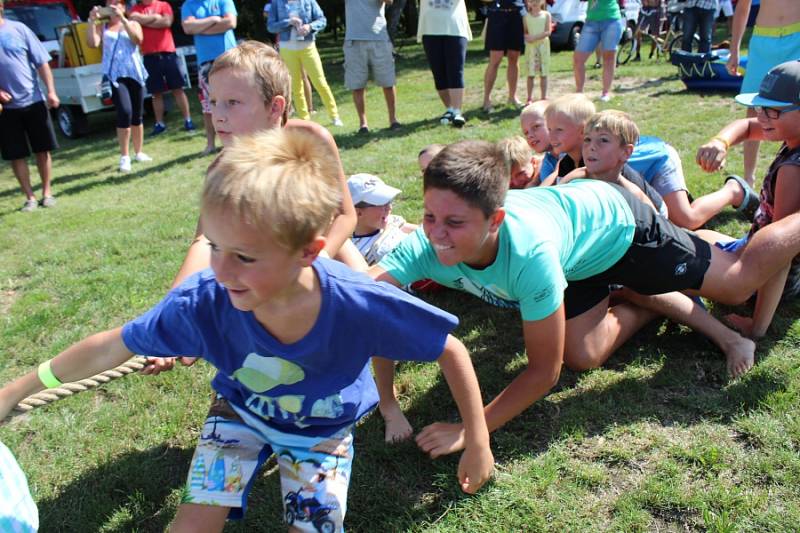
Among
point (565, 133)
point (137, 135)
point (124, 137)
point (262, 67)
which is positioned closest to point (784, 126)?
point (565, 133)

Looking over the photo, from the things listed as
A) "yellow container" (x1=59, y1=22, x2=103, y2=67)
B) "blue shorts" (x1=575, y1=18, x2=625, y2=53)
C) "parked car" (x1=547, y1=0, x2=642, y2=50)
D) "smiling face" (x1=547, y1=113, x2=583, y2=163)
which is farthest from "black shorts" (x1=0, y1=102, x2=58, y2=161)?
"parked car" (x1=547, y1=0, x2=642, y2=50)

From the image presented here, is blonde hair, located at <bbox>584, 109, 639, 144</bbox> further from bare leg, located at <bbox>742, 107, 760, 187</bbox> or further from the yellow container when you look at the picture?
the yellow container

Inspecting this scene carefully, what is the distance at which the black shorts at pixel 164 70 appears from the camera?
31.9ft

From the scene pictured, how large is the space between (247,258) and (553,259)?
48.5 inches

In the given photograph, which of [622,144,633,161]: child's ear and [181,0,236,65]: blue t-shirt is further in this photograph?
[181,0,236,65]: blue t-shirt

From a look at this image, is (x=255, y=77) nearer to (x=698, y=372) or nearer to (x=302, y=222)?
(x=302, y=222)

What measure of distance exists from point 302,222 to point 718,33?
60.4 ft

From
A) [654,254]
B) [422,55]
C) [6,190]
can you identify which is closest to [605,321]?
[654,254]

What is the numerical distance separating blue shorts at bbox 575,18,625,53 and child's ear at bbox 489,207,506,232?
22.3 feet

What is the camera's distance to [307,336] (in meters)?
1.94

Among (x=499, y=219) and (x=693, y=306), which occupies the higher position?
(x=499, y=219)

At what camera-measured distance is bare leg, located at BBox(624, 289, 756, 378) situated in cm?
286

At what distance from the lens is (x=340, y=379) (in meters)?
2.09

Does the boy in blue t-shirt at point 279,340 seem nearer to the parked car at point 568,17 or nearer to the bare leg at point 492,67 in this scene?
the bare leg at point 492,67
